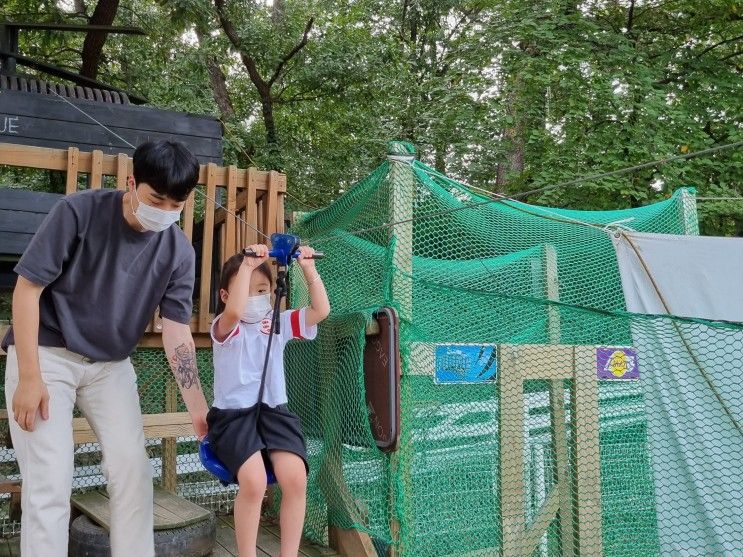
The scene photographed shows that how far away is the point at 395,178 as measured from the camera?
3258mm

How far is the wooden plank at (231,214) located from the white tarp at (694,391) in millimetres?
1944

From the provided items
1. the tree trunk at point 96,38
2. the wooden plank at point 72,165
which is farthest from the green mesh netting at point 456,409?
the tree trunk at point 96,38

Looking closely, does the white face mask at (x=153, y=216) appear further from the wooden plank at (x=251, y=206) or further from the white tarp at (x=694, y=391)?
the white tarp at (x=694, y=391)

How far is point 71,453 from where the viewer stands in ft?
7.91

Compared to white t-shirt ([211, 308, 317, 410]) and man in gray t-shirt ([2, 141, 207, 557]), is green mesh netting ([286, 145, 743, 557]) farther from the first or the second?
man in gray t-shirt ([2, 141, 207, 557])

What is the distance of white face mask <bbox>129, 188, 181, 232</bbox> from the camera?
2.40m

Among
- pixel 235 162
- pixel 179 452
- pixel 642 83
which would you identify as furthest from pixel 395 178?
pixel 235 162

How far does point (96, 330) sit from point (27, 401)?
309mm

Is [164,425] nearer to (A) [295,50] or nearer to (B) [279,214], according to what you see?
(B) [279,214]

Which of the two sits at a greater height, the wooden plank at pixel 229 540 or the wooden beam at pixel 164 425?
the wooden beam at pixel 164 425

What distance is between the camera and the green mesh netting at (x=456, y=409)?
309cm

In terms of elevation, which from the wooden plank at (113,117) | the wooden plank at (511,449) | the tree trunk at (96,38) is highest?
the tree trunk at (96,38)

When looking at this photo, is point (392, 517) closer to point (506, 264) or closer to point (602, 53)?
point (506, 264)

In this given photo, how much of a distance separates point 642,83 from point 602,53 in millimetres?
799
